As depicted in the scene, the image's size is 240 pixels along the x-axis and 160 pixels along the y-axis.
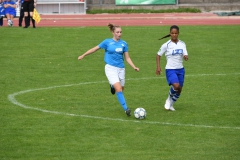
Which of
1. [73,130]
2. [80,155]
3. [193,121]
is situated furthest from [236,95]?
[80,155]

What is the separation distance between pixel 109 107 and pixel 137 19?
2513 cm

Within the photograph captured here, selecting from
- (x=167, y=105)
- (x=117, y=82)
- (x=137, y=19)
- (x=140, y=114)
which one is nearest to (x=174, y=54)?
(x=167, y=105)

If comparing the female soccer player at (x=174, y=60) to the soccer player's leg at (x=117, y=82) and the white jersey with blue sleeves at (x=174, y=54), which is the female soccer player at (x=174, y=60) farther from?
the soccer player's leg at (x=117, y=82)

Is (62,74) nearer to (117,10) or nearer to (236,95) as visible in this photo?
(236,95)

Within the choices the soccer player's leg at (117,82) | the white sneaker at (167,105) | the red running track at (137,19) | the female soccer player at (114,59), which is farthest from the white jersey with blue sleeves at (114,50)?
the red running track at (137,19)

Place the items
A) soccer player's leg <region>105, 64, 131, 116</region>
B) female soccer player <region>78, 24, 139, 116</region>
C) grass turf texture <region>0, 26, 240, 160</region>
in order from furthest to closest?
female soccer player <region>78, 24, 139, 116</region>, soccer player's leg <region>105, 64, 131, 116</region>, grass turf texture <region>0, 26, 240, 160</region>

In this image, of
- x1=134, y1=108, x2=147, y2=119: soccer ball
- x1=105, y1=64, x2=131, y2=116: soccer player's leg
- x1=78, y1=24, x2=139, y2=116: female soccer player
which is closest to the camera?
x1=134, y1=108, x2=147, y2=119: soccer ball

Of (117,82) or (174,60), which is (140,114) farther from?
(174,60)

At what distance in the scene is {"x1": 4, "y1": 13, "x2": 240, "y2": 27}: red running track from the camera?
37.1m

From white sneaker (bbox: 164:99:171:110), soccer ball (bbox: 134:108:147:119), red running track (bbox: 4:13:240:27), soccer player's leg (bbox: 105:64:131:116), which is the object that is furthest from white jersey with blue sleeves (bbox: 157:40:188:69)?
red running track (bbox: 4:13:240:27)

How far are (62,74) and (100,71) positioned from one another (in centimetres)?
133

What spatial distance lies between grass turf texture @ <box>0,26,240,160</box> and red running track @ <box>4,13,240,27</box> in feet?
27.0

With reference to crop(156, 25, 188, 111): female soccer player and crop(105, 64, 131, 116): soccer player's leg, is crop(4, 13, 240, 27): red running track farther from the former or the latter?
crop(105, 64, 131, 116): soccer player's leg

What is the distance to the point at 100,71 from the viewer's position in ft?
72.0
